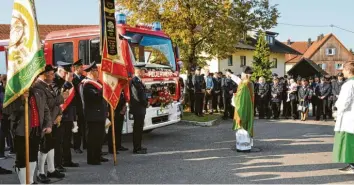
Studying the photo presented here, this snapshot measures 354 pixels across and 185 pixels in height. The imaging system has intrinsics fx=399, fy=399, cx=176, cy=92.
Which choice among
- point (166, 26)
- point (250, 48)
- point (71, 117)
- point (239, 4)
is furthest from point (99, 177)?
point (250, 48)

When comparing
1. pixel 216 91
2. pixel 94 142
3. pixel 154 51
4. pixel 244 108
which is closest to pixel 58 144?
pixel 94 142

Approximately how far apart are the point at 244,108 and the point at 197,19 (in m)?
8.96

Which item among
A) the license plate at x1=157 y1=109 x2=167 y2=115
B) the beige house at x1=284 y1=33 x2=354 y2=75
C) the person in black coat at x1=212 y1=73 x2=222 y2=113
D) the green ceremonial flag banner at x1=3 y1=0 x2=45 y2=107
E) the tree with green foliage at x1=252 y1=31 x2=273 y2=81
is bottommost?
the license plate at x1=157 y1=109 x2=167 y2=115

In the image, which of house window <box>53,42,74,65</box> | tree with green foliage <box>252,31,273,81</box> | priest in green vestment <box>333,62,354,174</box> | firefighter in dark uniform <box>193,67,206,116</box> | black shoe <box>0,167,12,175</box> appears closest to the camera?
priest in green vestment <box>333,62,354,174</box>

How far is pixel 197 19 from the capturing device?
17172 millimetres

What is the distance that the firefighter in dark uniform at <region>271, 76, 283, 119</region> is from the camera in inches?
631

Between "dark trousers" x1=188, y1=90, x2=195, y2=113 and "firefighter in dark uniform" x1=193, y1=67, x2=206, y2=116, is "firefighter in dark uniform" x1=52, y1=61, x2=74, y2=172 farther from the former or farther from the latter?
"dark trousers" x1=188, y1=90, x2=195, y2=113

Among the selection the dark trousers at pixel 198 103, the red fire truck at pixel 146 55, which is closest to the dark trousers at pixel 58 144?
the red fire truck at pixel 146 55

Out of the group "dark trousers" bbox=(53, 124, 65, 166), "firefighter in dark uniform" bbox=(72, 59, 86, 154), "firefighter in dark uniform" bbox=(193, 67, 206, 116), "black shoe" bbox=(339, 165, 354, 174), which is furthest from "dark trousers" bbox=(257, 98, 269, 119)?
"dark trousers" bbox=(53, 124, 65, 166)

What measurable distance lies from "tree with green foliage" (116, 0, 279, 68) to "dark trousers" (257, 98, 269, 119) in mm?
3383

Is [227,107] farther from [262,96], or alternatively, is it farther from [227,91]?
[262,96]

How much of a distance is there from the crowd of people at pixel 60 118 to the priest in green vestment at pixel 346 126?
158 inches

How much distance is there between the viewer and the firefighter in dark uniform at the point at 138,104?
28.7ft

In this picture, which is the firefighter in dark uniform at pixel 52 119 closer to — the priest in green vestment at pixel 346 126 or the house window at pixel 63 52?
the house window at pixel 63 52
